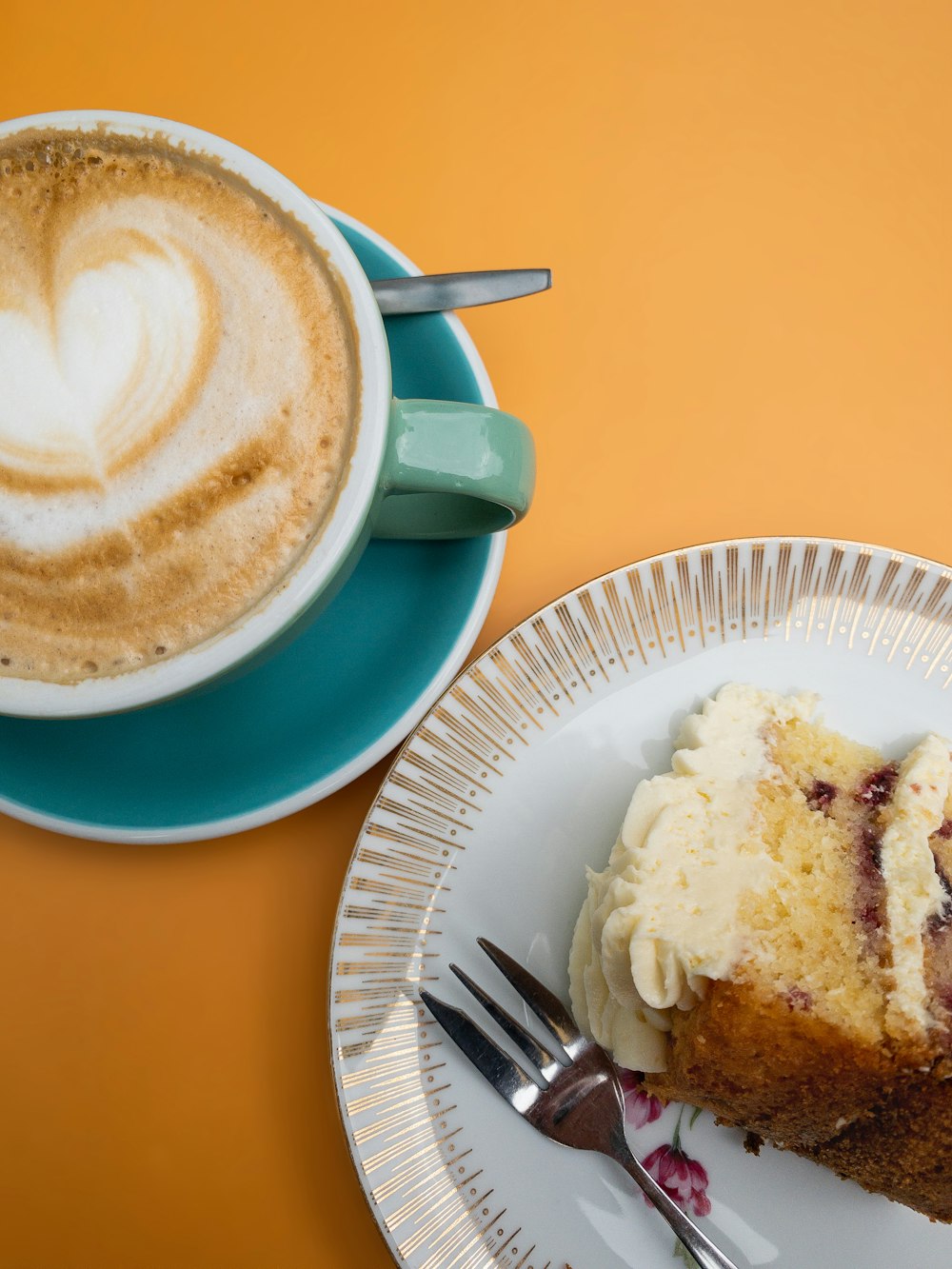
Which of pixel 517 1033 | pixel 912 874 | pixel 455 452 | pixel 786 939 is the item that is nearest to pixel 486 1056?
pixel 517 1033

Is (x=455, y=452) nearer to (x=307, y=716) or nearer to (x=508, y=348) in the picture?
(x=307, y=716)

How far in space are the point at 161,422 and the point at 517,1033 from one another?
784 millimetres

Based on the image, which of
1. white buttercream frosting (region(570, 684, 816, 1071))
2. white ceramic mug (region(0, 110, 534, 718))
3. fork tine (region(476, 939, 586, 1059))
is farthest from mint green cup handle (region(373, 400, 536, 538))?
fork tine (region(476, 939, 586, 1059))

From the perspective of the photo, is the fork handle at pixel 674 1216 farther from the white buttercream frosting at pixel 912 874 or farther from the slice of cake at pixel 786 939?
the white buttercream frosting at pixel 912 874

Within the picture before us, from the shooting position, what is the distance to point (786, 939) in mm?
1038

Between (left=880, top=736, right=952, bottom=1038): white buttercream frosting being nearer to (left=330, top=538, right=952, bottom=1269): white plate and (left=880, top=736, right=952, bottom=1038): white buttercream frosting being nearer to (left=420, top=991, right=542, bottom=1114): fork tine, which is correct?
(left=330, top=538, right=952, bottom=1269): white plate

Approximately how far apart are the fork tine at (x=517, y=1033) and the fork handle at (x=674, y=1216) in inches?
4.2

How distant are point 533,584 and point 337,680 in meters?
0.33

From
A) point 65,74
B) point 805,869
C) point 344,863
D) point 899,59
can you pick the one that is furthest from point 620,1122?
point 65,74

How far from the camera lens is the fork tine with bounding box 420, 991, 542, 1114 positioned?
1.11 m

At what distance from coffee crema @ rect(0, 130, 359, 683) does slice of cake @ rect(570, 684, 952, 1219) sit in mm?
547

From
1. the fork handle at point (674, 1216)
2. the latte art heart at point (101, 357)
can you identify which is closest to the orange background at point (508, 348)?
the fork handle at point (674, 1216)

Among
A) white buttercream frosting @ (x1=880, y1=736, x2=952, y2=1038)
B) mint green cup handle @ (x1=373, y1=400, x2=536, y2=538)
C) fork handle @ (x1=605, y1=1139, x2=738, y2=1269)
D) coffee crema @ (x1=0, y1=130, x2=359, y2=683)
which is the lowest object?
fork handle @ (x1=605, y1=1139, x2=738, y2=1269)

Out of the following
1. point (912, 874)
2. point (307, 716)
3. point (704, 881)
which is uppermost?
point (307, 716)
